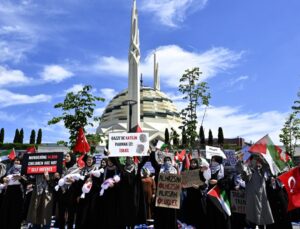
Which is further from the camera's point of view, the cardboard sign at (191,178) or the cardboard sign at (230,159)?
the cardboard sign at (230,159)

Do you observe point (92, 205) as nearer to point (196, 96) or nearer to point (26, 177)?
point (26, 177)

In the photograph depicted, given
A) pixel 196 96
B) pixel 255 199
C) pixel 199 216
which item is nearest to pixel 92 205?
pixel 199 216

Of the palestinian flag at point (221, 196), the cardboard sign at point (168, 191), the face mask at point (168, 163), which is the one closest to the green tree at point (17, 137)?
the face mask at point (168, 163)

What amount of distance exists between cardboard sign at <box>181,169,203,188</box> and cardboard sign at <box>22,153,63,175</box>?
3030 mm

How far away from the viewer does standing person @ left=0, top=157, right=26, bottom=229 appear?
7691 millimetres

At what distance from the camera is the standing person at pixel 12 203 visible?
7.69m

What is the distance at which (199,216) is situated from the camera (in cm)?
736

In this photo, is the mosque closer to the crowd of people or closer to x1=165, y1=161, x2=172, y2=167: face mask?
the crowd of people

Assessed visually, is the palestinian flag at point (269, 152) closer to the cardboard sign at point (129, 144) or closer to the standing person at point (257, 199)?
the standing person at point (257, 199)

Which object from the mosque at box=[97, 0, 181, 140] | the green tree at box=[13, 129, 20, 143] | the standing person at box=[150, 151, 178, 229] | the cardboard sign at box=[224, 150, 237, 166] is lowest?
the standing person at box=[150, 151, 178, 229]

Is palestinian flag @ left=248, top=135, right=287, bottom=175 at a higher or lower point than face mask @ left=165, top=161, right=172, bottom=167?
higher

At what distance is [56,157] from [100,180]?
1422mm

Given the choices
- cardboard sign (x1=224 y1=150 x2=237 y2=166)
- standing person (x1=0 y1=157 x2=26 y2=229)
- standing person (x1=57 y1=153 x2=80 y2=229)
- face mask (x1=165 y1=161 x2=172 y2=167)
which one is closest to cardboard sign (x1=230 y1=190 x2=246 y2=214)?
face mask (x1=165 y1=161 x2=172 y2=167)

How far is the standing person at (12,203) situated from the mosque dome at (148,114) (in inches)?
2862
